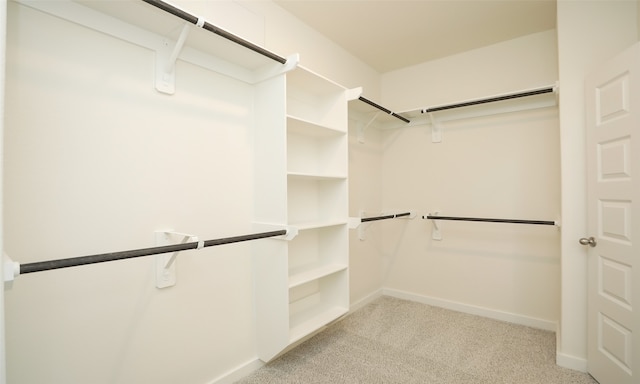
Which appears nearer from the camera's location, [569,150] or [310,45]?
[569,150]

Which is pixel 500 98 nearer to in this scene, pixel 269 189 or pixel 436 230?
pixel 436 230

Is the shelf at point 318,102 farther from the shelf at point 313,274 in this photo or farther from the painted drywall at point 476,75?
the painted drywall at point 476,75

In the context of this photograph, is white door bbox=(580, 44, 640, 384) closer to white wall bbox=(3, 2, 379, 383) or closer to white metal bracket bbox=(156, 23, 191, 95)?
white wall bbox=(3, 2, 379, 383)

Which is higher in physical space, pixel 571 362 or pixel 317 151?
pixel 317 151

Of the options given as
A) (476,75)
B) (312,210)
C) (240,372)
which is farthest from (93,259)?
(476,75)

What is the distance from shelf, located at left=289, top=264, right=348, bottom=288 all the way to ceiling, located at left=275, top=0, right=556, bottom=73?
1879mm

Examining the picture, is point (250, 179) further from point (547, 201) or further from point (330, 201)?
point (547, 201)

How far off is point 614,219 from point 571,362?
3.25 feet

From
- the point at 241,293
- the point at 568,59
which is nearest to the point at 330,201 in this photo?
the point at 241,293

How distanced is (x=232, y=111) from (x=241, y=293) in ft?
3.70

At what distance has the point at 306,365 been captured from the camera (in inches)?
80.2

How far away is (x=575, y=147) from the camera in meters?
1.97

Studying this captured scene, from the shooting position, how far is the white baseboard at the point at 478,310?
2580mm

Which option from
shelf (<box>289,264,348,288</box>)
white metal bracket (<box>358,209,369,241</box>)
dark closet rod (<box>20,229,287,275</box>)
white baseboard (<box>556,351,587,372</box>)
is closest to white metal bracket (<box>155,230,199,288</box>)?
dark closet rod (<box>20,229,287,275</box>)
